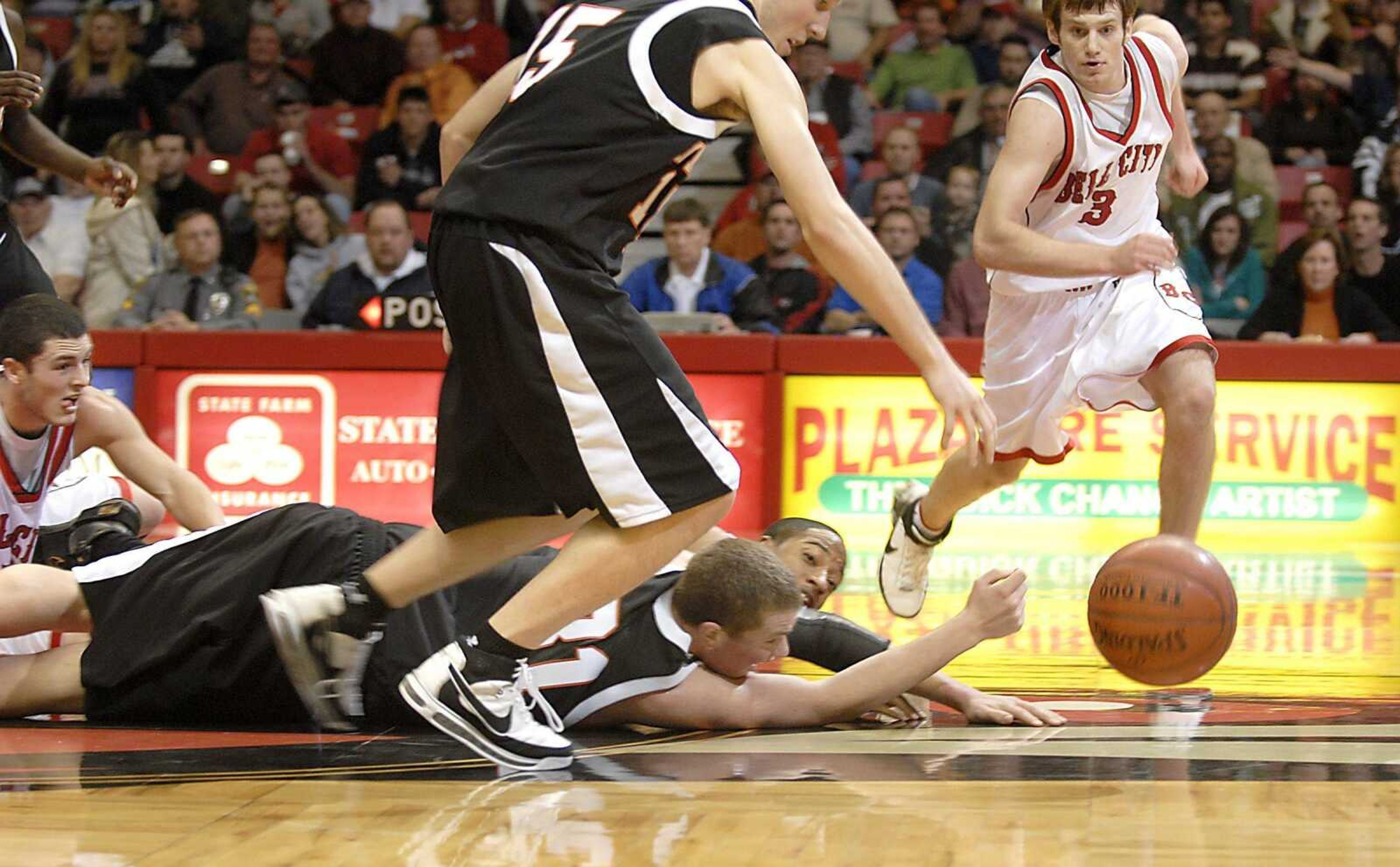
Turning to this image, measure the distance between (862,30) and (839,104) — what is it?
3.62 feet

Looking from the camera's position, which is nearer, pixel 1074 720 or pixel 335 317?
pixel 1074 720

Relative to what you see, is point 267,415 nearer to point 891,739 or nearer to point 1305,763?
point 891,739

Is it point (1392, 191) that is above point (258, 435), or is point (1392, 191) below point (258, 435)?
above

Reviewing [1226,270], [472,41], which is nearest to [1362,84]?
[1226,270]

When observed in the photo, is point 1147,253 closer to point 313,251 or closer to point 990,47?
point 313,251

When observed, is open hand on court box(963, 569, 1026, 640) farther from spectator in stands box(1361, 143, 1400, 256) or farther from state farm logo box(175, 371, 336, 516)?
spectator in stands box(1361, 143, 1400, 256)

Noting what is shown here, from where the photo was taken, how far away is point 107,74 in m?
10.9

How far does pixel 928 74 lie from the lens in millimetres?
11016

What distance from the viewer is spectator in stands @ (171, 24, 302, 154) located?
1095 centimetres

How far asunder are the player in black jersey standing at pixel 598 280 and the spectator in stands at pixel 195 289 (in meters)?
5.61

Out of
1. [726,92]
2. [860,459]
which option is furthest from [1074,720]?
[860,459]

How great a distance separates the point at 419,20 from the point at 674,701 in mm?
8657

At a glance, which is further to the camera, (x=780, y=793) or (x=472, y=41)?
(x=472, y=41)

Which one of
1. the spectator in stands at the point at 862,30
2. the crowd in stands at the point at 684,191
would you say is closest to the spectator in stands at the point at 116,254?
the crowd in stands at the point at 684,191
